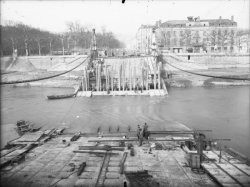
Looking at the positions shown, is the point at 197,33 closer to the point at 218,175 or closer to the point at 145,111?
the point at 145,111

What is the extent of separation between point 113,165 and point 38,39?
66.8 metres

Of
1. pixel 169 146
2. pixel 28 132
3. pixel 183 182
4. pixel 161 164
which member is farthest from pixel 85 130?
pixel 183 182

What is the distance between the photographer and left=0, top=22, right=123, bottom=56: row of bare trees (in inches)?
2633

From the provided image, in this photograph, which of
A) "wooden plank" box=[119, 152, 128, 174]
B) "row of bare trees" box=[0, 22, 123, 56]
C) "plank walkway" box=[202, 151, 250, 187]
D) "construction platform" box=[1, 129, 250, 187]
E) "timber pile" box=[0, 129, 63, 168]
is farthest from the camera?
"row of bare trees" box=[0, 22, 123, 56]

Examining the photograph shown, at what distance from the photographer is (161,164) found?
13.1 metres

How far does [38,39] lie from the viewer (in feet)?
235

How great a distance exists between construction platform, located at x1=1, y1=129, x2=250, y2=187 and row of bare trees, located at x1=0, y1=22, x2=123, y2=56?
42.2 meters

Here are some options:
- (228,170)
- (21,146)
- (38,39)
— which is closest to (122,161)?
(228,170)

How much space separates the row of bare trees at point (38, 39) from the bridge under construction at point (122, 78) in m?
19.9

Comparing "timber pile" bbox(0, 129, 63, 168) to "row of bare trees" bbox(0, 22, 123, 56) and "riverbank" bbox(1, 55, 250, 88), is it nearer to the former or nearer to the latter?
"riverbank" bbox(1, 55, 250, 88)

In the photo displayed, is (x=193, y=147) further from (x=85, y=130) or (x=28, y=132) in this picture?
(x=28, y=132)

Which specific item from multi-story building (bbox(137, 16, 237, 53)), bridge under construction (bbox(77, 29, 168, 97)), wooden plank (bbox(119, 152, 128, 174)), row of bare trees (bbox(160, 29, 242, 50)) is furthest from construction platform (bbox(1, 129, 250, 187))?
row of bare trees (bbox(160, 29, 242, 50))

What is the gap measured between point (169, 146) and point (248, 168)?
4.76m

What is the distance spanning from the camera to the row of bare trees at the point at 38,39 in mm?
66875
